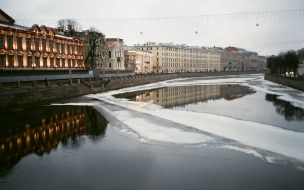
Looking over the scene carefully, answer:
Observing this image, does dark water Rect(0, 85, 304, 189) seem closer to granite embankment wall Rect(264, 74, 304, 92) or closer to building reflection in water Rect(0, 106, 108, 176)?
building reflection in water Rect(0, 106, 108, 176)

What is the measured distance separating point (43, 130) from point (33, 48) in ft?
103

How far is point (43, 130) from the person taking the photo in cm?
2041

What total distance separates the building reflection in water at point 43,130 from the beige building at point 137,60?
66.1 meters

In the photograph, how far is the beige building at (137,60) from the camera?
9944 centimetres

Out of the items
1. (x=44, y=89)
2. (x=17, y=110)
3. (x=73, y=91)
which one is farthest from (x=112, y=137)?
(x=73, y=91)

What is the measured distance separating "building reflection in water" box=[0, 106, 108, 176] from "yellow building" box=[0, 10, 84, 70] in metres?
17.8

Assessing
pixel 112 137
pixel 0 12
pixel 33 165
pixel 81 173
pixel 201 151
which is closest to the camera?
pixel 81 173

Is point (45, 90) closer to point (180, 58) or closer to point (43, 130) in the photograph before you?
point (43, 130)

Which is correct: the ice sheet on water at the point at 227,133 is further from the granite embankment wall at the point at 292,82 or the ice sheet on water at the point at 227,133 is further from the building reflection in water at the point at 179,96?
the granite embankment wall at the point at 292,82

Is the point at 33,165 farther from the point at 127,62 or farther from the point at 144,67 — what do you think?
the point at 144,67

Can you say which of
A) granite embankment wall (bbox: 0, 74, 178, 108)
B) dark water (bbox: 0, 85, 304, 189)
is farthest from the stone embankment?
dark water (bbox: 0, 85, 304, 189)

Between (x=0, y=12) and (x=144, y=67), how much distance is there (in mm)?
68801

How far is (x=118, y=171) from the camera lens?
12156 millimetres

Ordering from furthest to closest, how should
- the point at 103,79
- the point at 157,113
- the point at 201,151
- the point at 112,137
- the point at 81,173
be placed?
1. the point at 103,79
2. the point at 157,113
3. the point at 112,137
4. the point at 201,151
5. the point at 81,173
